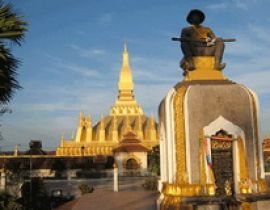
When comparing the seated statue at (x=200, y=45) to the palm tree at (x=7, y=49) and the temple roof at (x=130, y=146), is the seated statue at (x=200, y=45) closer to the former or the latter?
the palm tree at (x=7, y=49)

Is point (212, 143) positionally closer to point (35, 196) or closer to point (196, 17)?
point (196, 17)

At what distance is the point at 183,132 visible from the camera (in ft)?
28.3

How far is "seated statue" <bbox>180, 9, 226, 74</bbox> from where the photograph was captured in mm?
9508

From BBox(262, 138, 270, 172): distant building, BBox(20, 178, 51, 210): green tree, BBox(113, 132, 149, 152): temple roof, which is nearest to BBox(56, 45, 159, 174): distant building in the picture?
BBox(113, 132, 149, 152): temple roof

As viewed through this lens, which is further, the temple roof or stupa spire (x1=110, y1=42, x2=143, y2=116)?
stupa spire (x1=110, y1=42, x2=143, y2=116)

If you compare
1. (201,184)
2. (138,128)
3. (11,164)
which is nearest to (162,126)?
(201,184)

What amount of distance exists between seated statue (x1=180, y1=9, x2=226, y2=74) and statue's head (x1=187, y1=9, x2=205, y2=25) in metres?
0.07

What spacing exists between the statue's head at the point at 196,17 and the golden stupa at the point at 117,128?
33.9m

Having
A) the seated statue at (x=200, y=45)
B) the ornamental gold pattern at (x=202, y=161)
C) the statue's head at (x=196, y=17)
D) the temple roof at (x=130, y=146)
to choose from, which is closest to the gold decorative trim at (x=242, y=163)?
the ornamental gold pattern at (x=202, y=161)

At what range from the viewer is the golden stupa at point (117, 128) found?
152 ft

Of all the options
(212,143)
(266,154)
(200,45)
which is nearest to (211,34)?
(200,45)

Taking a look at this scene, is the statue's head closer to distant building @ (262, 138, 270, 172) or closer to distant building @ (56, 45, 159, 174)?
distant building @ (262, 138, 270, 172)

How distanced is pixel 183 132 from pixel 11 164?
27427mm

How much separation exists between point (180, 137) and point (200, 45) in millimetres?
2457
